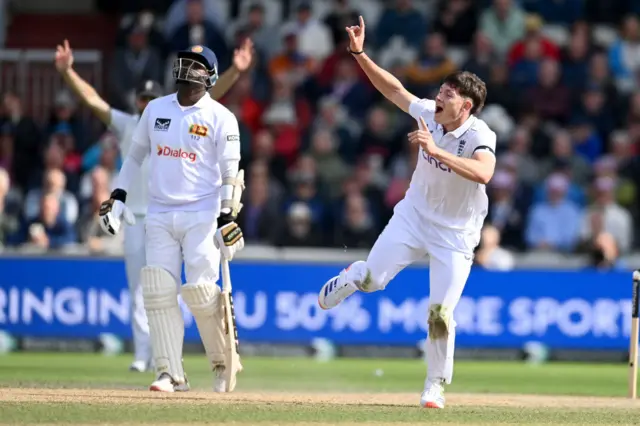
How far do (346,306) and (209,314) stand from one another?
5.54m

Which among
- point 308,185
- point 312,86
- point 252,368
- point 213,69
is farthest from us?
point 312,86

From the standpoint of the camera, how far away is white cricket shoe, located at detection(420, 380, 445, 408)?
1037 cm

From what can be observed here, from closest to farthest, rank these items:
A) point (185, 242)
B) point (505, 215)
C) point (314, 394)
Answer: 1. point (185, 242)
2. point (314, 394)
3. point (505, 215)

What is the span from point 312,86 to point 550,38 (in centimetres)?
360

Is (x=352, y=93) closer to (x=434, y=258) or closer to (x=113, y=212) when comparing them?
(x=113, y=212)

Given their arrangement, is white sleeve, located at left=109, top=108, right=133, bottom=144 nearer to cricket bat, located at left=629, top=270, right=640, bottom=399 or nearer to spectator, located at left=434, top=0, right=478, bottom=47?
cricket bat, located at left=629, top=270, right=640, bottom=399

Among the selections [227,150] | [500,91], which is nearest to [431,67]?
[500,91]

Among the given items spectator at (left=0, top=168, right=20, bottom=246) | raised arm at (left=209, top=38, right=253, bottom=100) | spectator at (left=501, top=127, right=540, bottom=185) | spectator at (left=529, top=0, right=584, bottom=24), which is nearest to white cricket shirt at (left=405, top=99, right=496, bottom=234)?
raised arm at (left=209, top=38, right=253, bottom=100)

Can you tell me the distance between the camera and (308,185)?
18.8 meters

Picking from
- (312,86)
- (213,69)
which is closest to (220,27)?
(312,86)

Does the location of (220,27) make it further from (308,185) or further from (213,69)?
(213,69)

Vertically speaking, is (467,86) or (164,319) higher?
(467,86)

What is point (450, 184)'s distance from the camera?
1041cm

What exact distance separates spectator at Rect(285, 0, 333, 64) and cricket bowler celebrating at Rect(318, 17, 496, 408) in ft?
34.3
